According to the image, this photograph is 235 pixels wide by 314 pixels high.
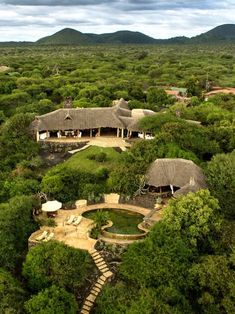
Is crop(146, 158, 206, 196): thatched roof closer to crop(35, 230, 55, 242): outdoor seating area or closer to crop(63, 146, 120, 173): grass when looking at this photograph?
crop(63, 146, 120, 173): grass

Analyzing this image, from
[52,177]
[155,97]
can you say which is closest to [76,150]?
[52,177]

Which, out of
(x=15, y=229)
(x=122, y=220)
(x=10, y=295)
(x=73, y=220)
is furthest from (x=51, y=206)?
(x=10, y=295)

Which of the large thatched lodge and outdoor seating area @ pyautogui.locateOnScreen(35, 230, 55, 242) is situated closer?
outdoor seating area @ pyautogui.locateOnScreen(35, 230, 55, 242)

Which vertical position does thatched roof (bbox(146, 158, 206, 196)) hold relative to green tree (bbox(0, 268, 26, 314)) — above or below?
above

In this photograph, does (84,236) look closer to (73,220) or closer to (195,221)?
(73,220)

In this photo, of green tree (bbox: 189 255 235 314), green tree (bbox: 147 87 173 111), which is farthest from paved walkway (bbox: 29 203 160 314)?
green tree (bbox: 147 87 173 111)

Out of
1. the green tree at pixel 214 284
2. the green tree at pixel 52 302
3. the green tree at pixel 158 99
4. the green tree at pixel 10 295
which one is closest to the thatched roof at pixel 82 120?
the green tree at pixel 158 99

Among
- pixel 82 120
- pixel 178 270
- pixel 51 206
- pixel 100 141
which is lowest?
pixel 178 270
